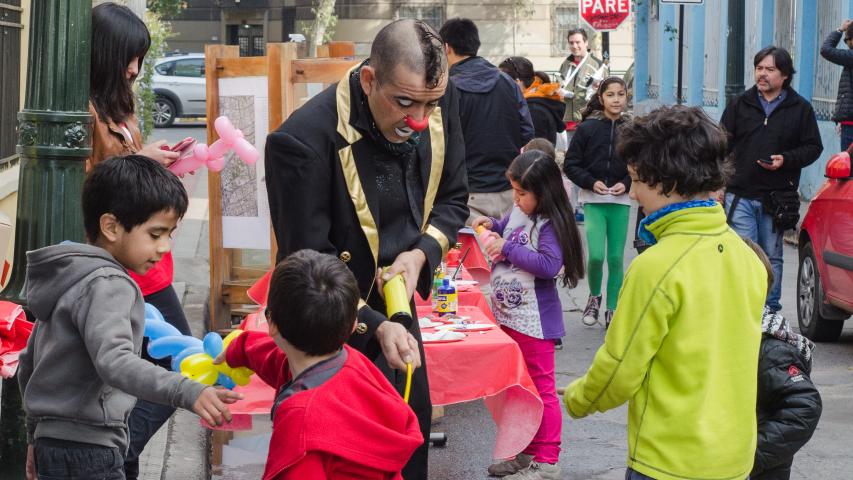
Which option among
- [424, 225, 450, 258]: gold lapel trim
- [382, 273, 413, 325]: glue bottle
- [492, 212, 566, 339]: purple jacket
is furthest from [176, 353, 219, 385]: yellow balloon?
[492, 212, 566, 339]: purple jacket

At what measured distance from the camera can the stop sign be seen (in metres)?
21.6

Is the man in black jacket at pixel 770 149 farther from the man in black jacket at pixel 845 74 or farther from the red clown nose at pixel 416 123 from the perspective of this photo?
the red clown nose at pixel 416 123

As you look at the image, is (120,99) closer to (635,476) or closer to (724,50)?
(635,476)

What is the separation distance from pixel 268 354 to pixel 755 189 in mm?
6678

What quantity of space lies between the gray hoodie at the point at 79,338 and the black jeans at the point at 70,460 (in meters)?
0.02

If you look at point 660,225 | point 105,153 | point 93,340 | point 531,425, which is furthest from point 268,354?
A: point 531,425

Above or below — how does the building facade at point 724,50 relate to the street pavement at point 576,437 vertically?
above

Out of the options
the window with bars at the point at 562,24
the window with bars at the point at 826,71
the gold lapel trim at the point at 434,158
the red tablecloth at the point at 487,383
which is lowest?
the red tablecloth at the point at 487,383

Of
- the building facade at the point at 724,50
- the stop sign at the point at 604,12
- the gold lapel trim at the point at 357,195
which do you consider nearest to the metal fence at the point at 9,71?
the gold lapel trim at the point at 357,195

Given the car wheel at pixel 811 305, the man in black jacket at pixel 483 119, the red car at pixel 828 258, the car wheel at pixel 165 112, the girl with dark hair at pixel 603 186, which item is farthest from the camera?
the car wheel at pixel 165 112

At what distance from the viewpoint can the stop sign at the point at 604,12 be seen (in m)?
21.6

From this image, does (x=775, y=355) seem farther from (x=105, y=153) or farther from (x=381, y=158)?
(x=105, y=153)

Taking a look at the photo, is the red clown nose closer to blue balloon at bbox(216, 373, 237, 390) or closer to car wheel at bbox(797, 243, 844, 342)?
blue balloon at bbox(216, 373, 237, 390)

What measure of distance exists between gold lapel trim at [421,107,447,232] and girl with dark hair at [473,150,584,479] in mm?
2284
